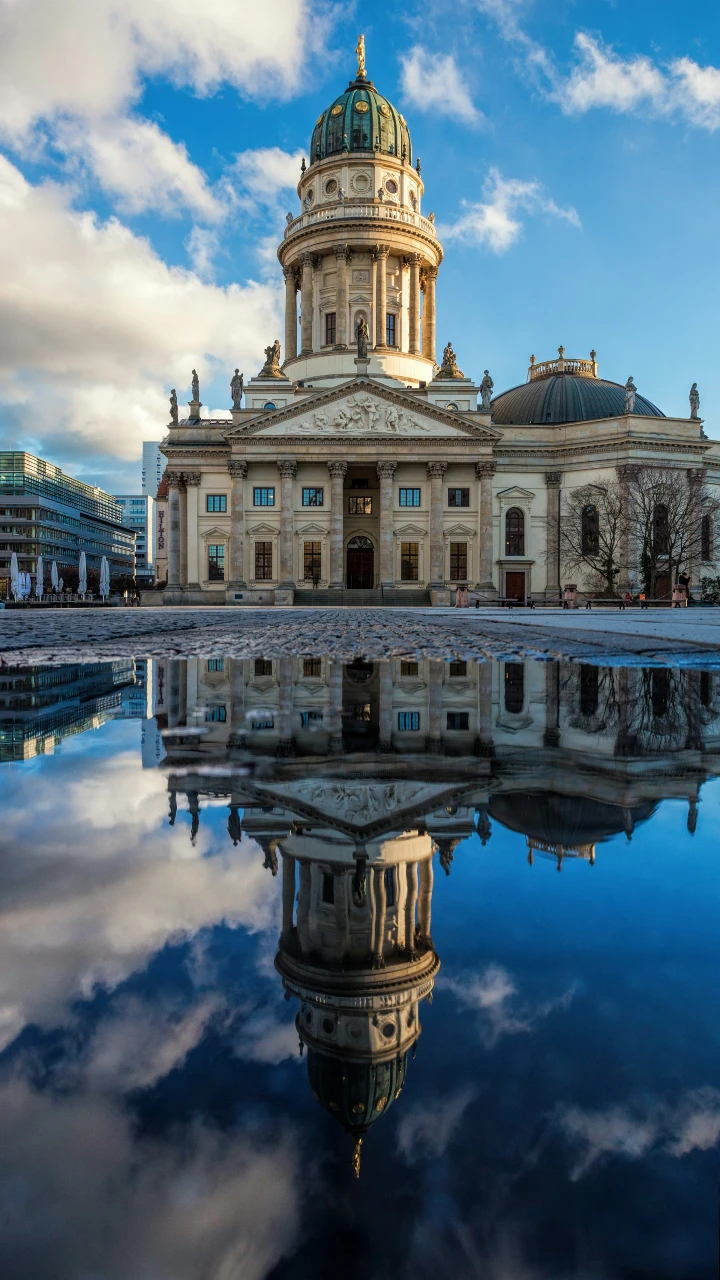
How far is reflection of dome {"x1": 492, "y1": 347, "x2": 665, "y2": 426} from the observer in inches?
2393

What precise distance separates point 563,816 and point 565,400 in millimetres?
63769

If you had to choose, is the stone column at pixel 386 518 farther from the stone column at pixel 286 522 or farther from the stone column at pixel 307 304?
the stone column at pixel 307 304

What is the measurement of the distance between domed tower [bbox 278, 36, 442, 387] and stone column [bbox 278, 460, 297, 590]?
9.24m

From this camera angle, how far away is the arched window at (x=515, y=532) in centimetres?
5456

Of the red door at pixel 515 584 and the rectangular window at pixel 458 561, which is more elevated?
the rectangular window at pixel 458 561

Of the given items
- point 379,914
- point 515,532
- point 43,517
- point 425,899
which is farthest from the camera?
point 43,517

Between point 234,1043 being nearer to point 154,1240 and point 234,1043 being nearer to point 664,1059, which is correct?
point 154,1240

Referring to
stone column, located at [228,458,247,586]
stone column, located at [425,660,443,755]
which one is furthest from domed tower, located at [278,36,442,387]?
stone column, located at [425,660,443,755]

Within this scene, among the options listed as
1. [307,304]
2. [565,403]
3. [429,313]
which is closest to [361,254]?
[307,304]

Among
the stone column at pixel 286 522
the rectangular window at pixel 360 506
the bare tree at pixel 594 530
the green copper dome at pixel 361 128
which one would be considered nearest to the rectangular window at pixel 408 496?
the rectangular window at pixel 360 506

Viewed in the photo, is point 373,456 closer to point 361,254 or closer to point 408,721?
point 361,254

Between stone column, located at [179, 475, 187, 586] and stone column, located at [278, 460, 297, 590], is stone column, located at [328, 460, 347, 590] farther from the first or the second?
stone column, located at [179, 475, 187, 586]

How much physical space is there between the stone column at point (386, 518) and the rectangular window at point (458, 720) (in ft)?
155

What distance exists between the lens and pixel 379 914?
1396mm
